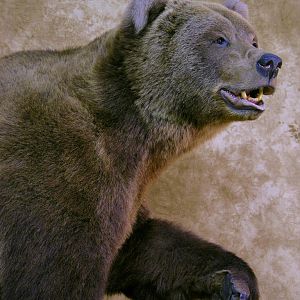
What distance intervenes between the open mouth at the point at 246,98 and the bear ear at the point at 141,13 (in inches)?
22.1

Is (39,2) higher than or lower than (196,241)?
higher

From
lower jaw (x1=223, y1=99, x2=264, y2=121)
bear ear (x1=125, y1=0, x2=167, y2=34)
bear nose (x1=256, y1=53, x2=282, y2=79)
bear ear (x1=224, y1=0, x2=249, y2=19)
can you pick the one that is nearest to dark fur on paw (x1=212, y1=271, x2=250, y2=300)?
lower jaw (x1=223, y1=99, x2=264, y2=121)

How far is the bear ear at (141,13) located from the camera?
4.21 meters

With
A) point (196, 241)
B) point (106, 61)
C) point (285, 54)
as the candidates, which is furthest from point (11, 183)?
point (285, 54)

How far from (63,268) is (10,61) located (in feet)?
4.35

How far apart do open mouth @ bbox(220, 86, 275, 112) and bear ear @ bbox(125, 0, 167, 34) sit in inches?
22.1

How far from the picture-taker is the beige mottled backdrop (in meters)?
5.53

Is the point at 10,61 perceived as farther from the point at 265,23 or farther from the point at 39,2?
the point at 265,23

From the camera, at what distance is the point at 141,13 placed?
4211 mm

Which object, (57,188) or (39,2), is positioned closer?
(57,188)

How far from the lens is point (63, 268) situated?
3.92 meters

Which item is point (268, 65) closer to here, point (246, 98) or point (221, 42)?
point (246, 98)

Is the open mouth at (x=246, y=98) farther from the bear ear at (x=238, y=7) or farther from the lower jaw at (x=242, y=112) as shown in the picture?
the bear ear at (x=238, y=7)

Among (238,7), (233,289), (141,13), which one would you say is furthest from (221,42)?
(233,289)
